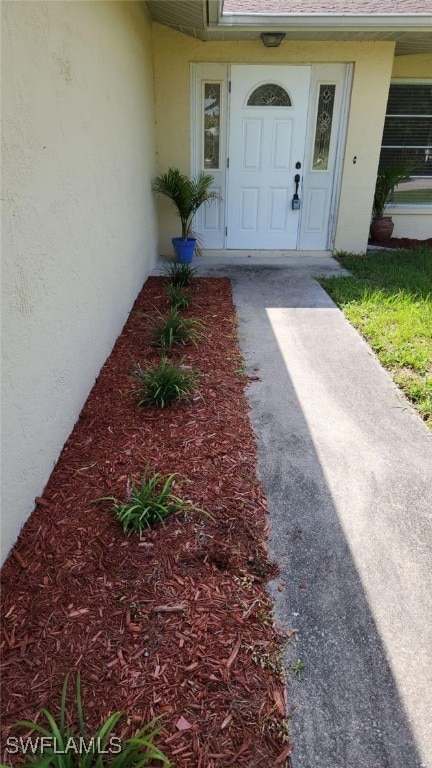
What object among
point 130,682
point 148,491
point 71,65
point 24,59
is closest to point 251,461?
point 148,491

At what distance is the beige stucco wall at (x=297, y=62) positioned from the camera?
6.52 m

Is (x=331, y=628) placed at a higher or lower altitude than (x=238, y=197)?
lower

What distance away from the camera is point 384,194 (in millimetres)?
8031

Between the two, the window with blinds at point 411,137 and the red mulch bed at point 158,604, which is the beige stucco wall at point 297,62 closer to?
the window with blinds at point 411,137

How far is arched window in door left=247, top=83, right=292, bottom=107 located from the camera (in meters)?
6.77

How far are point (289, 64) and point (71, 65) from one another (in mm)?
4906

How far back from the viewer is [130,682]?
1.53 metres

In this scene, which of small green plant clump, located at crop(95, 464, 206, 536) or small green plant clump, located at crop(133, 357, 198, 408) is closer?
small green plant clump, located at crop(95, 464, 206, 536)

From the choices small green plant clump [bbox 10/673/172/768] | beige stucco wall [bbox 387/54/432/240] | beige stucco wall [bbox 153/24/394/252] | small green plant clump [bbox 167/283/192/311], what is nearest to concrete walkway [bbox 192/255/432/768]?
small green plant clump [bbox 10/673/172/768]

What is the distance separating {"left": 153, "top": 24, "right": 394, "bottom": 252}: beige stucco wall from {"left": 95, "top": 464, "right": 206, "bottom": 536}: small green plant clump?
19.1 feet

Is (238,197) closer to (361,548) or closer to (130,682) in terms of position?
(361,548)

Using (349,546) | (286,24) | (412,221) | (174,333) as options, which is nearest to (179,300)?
(174,333)

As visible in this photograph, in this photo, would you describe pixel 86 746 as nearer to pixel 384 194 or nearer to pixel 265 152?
pixel 265 152

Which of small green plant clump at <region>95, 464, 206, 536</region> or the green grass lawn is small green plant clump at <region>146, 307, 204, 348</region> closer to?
the green grass lawn
